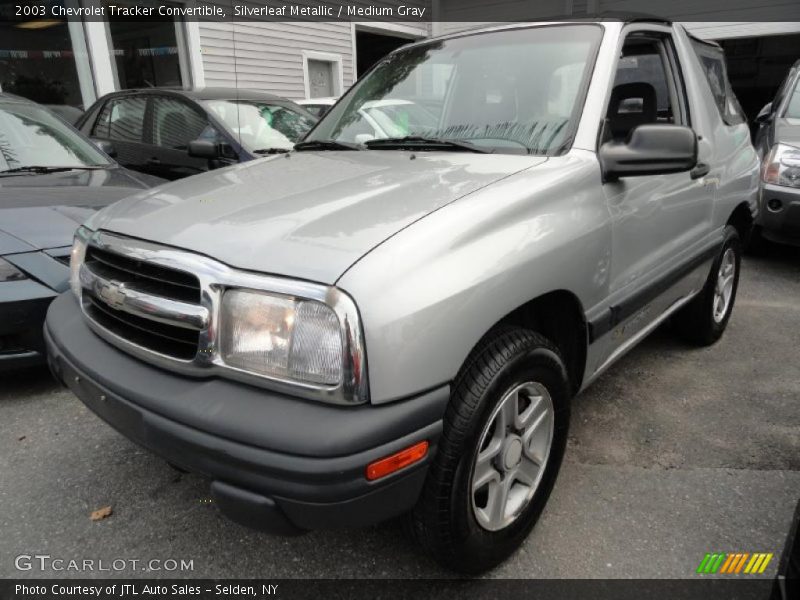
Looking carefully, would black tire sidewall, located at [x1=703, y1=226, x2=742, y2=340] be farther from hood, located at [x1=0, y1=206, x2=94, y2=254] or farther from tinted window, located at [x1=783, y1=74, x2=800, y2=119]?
hood, located at [x1=0, y1=206, x2=94, y2=254]

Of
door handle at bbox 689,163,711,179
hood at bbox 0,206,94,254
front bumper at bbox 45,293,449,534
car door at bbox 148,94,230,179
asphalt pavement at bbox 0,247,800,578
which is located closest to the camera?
front bumper at bbox 45,293,449,534

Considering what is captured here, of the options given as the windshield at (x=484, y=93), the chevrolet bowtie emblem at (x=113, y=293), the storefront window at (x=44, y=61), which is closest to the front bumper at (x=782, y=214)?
the windshield at (x=484, y=93)

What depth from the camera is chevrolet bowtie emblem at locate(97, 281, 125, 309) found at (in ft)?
5.80

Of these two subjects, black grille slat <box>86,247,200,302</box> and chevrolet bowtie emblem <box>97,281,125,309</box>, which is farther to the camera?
chevrolet bowtie emblem <box>97,281,125,309</box>

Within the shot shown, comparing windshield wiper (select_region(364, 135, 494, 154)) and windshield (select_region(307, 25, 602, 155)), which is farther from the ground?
windshield (select_region(307, 25, 602, 155))

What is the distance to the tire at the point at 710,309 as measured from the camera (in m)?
3.40

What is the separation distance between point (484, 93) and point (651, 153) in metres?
0.76

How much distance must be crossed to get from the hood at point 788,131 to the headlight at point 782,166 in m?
0.07

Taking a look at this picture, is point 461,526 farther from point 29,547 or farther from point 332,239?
point 29,547

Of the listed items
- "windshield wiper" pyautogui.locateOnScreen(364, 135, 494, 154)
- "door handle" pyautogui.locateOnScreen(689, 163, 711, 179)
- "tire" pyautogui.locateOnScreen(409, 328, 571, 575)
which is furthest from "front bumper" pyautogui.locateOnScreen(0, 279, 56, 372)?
"door handle" pyautogui.locateOnScreen(689, 163, 711, 179)

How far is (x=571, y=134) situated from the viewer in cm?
212

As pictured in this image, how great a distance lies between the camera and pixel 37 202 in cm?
334

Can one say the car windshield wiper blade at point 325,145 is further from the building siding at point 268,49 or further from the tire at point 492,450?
the building siding at point 268,49

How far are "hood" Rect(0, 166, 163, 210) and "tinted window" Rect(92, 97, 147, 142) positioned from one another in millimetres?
1944
